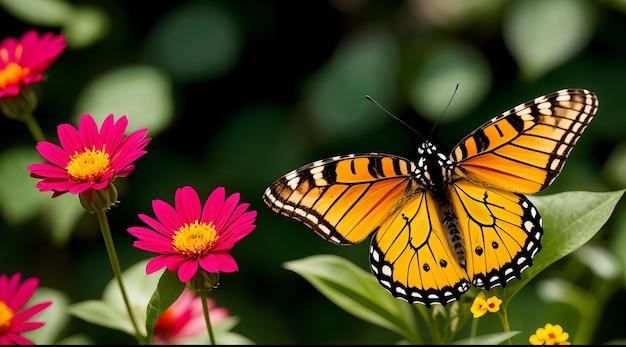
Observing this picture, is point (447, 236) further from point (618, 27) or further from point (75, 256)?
point (75, 256)

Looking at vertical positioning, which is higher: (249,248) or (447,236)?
(249,248)

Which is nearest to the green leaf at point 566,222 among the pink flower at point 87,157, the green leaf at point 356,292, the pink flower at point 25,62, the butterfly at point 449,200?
the butterfly at point 449,200

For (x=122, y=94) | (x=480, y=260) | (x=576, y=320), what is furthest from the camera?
(x=122, y=94)

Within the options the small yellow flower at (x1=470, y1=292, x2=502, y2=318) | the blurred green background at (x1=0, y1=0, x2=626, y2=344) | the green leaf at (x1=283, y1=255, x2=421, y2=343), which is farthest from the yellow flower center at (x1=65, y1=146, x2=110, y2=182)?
the blurred green background at (x1=0, y1=0, x2=626, y2=344)

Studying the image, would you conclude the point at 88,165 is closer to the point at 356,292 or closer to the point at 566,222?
the point at 356,292

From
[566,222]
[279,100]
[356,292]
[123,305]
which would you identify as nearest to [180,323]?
[123,305]

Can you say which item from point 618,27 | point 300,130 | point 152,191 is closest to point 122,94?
point 152,191

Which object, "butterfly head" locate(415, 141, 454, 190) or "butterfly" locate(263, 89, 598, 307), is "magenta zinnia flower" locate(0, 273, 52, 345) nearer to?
"butterfly" locate(263, 89, 598, 307)

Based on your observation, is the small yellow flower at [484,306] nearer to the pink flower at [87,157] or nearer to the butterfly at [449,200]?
the butterfly at [449,200]
